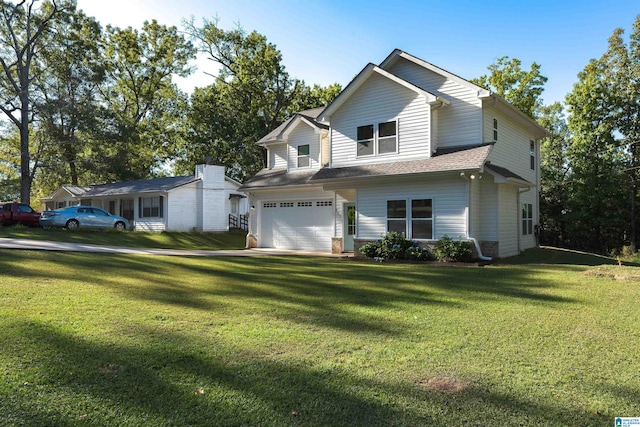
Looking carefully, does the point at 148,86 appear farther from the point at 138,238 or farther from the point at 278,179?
the point at 278,179

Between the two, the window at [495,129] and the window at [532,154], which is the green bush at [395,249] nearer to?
the window at [495,129]

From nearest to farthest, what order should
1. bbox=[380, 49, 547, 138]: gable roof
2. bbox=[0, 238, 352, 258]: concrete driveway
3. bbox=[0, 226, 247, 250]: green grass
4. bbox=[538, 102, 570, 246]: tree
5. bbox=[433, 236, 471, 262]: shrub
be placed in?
bbox=[0, 238, 352, 258]: concrete driveway
bbox=[433, 236, 471, 262]: shrub
bbox=[380, 49, 547, 138]: gable roof
bbox=[0, 226, 247, 250]: green grass
bbox=[538, 102, 570, 246]: tree

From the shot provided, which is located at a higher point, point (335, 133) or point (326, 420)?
point (335, 133)

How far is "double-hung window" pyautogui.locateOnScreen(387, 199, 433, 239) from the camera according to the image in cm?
1493

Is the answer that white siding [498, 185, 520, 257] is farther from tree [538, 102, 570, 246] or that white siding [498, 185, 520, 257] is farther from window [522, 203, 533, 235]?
tree [538, 102, 570, 246]

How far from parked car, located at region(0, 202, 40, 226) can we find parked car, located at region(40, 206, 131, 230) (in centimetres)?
133

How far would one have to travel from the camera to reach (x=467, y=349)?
486cm

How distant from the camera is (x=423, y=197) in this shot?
14984 millimetres

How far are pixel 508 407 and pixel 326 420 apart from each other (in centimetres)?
156

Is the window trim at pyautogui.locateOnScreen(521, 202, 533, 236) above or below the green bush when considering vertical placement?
above

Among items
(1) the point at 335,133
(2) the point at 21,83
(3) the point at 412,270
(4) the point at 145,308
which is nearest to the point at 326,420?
(4) the point at 145,308

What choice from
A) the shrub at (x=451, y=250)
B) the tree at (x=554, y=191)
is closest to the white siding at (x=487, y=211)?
the shrub at (x=451, y=250)

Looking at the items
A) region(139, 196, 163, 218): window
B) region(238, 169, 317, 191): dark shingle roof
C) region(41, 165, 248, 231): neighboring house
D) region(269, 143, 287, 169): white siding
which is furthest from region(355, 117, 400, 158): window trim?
region(139, 196, 163, 218): window

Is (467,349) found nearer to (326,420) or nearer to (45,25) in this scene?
(326,420)
